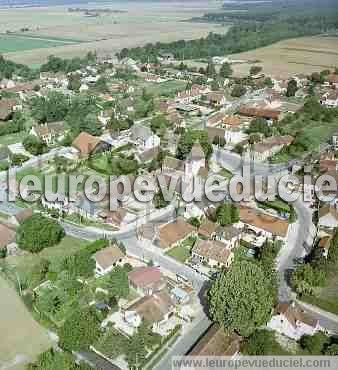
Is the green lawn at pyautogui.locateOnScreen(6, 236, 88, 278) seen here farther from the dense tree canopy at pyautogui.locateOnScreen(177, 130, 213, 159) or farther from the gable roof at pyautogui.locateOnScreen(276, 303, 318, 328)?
the dense tree canopy at pyautogui.locateOnScreen(177, 130, 213, 159)

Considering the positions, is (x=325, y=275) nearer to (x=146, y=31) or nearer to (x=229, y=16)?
(x=146, y=31)

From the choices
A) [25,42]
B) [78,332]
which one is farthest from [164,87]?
[25,42]

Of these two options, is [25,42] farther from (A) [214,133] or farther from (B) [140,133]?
(A) [214,133]

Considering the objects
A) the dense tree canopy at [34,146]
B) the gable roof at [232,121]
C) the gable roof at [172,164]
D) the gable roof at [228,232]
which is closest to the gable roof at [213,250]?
the gable roof at [228,232]

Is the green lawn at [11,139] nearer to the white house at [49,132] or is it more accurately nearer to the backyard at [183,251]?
the white house at [49,132]

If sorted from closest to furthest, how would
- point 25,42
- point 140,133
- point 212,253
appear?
point 212,253
point 140,133
point 25,42

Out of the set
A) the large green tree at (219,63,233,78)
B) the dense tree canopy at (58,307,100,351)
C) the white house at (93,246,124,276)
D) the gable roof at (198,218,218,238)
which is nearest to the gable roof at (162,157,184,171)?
the gable roof at (198,218,218,238)

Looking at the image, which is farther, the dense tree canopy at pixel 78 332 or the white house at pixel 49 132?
the white house at pixel 49 132
